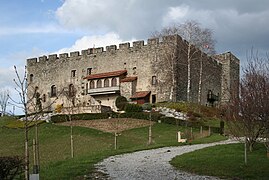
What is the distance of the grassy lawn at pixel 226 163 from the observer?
14430 mm

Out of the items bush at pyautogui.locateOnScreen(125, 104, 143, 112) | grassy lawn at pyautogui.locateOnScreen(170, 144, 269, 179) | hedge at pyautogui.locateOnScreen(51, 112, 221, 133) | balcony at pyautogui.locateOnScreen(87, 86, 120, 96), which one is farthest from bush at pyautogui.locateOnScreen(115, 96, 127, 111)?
grassy lawn at pyautogui.locateOnScreen(170, 144, 269, 179)

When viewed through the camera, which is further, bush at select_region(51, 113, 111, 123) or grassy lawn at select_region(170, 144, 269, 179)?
bush at select_region(51, 113, 111, 123)

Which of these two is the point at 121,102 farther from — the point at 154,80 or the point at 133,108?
the point at 154,80

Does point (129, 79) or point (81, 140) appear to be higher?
point (129, 79)

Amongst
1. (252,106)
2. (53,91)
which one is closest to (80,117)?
(53,91)

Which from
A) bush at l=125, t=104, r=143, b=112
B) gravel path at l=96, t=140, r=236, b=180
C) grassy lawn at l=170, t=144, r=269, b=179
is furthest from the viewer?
bush at l=125, t=104, r=143, b=112

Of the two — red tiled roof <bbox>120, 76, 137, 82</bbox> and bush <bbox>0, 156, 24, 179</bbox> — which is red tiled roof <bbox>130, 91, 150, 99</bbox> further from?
bush <bbox>0, 156, 24, 179</bbox>

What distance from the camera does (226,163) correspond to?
16.6m

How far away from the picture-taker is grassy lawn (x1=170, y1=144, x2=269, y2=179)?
47.3ft

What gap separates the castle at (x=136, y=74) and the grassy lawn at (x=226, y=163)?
2620 cm

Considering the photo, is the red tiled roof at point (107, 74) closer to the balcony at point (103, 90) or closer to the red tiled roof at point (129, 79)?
the red tiled roof at point (129, 79)

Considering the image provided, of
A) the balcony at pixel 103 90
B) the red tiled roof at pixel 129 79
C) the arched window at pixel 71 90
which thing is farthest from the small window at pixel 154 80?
the arched window at pixel 71 90

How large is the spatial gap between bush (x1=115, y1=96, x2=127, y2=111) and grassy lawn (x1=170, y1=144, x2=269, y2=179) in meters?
25.4

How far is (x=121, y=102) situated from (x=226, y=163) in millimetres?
32088
